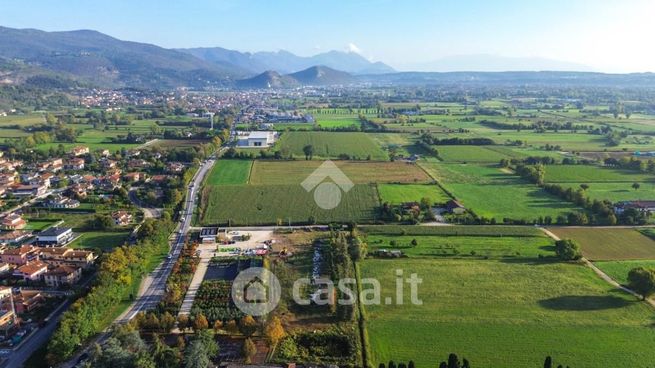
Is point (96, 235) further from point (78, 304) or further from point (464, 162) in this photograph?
point (464, 162)

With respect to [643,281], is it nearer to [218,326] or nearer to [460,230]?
[460,230]

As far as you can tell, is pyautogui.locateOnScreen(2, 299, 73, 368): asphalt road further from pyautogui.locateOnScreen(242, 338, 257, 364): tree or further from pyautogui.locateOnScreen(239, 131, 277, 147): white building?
pyautogui.locateOnScreen(239, 131, 277, 147): white building

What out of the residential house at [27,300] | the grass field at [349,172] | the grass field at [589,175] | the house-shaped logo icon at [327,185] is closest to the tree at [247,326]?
the residential house at [27,300]

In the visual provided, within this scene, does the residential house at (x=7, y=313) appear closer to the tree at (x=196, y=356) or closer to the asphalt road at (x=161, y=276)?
the asphalt road at (x=161, y=276)

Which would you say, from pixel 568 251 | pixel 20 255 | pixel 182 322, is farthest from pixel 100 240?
pixel 568 251

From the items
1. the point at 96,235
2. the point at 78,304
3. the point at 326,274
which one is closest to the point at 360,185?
the point at 326,274
